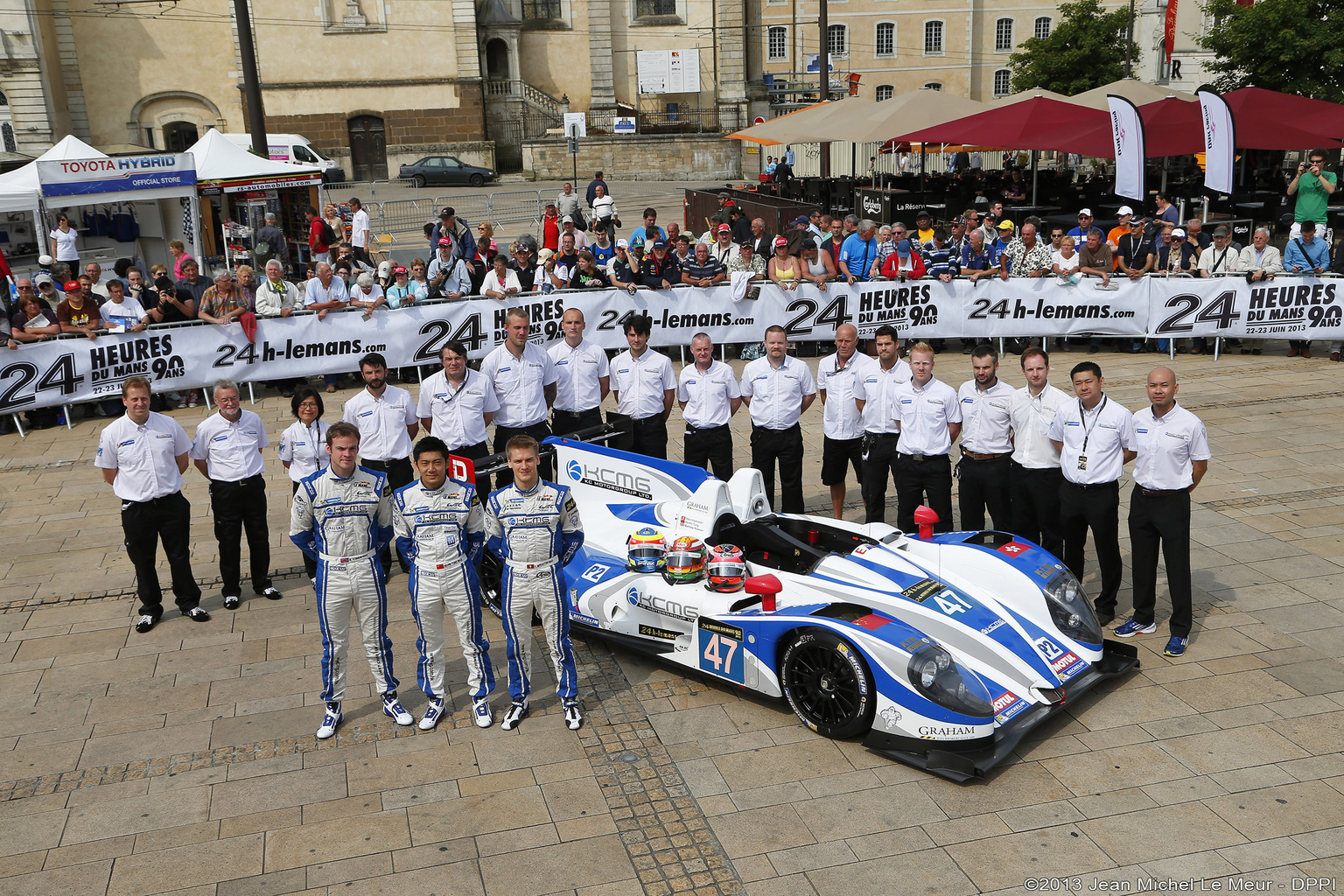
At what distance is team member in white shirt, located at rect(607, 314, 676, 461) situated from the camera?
9703mm

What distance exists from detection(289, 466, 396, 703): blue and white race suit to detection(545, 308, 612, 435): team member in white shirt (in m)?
3.57

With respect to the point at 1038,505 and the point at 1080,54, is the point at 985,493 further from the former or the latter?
the point at 1080,54

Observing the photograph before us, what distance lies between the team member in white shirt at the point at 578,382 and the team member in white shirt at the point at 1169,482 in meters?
4.70

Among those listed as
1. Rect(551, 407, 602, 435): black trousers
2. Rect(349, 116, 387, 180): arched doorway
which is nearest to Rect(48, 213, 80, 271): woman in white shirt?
Rect(551, 407, 602, 435): black trousers

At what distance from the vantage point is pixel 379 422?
8.88 m

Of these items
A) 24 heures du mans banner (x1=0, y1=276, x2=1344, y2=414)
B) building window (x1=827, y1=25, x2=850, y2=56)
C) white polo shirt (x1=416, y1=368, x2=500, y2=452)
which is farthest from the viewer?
building window (x1=827, y1=25, x2=850, y2=56)

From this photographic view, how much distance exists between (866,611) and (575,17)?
4552 cm

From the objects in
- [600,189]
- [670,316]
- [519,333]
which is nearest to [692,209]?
[600,189]

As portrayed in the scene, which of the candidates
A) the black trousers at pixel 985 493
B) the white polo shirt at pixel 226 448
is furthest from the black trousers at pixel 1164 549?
the white polo shirt at pixel 226 448

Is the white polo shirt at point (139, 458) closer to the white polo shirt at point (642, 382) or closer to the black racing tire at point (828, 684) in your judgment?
the white polo shirt at point (642, 382)

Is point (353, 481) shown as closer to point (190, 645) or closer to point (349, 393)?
point (190, 645)

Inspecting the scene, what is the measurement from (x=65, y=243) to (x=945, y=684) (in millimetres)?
19087

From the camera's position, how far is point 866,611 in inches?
248

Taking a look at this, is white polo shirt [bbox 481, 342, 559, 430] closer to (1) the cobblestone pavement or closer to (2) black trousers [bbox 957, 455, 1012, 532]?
(1) the cobblestone pavement
